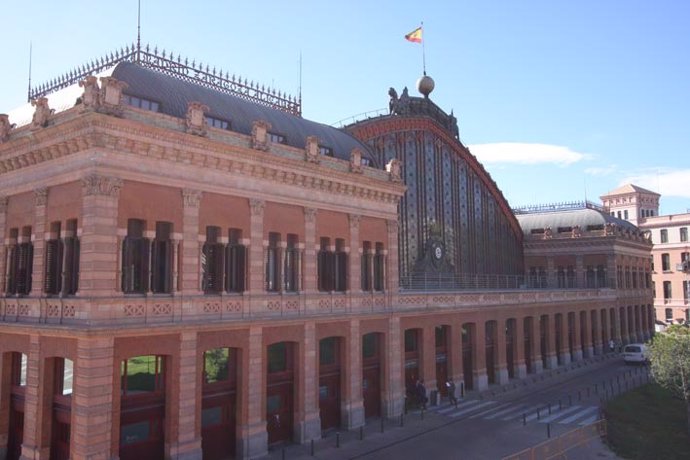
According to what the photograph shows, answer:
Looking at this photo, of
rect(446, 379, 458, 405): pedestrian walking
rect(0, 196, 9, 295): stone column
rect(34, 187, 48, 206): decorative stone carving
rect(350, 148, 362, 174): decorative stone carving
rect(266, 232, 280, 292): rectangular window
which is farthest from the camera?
rect(446, 379, 458, 405): pedestrian walking

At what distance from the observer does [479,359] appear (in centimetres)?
4306

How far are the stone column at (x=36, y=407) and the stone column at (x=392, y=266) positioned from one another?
18.9m

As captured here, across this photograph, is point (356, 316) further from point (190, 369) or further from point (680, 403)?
point (680, 403)

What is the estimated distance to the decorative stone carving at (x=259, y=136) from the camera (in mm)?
26844

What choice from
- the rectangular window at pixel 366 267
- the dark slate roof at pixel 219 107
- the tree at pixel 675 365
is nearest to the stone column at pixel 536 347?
the tree at pixel 675 365

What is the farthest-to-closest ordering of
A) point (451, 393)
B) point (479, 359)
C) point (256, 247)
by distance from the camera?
point (479, 359)
point (451, 393)
point (256, 247)

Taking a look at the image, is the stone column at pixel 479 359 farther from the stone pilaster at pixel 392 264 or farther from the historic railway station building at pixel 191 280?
the stone pilaster at pixel 392 264

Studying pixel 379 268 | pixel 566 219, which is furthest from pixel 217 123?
pixel 566 219

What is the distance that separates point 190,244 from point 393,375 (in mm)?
15998

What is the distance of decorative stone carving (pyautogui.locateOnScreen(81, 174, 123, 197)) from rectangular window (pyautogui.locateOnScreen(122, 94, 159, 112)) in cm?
461

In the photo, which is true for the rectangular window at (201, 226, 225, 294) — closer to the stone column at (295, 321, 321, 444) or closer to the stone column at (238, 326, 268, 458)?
the stone column at (238, 326, 268, 458)

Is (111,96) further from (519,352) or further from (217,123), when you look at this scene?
(519,352)

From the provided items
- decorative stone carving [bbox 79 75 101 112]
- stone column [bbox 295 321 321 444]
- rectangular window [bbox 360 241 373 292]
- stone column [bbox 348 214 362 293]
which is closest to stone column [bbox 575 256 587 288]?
rectangular window [bbox 360 241 373 292]

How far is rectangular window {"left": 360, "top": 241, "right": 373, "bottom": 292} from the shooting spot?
1344 inches
